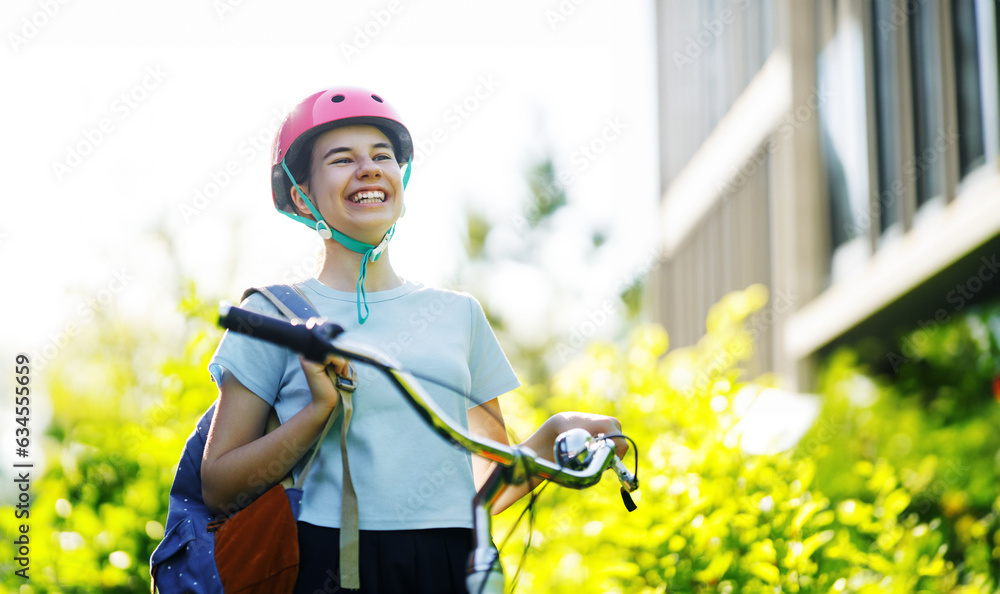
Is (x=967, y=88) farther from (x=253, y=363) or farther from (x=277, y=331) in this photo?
(x=277, y=331)

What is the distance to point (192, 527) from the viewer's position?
1939 millimetres

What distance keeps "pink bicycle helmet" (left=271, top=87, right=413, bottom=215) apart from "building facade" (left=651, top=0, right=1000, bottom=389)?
22.2 feet

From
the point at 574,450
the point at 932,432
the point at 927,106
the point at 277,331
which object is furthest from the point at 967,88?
the point at 277,331

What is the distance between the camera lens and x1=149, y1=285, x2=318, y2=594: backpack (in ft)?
6.15

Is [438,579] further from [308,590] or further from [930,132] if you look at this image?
[930,132]

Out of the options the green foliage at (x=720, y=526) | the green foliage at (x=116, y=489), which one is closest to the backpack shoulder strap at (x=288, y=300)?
the green foliage at (x=720, y=526)

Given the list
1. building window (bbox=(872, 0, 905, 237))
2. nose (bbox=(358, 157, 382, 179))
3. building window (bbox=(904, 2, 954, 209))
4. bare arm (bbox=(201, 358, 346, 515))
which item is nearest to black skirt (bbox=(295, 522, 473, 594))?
bare arm (bbox=(201, 358, 346, 515))

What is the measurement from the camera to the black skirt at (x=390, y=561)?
6.34 feet

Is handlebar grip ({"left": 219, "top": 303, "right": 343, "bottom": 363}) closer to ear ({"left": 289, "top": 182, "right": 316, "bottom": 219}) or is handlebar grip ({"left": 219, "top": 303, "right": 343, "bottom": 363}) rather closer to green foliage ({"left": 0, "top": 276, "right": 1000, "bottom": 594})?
ear ({"left": 289, "top": 182, "right": 316, "bottom": 219})

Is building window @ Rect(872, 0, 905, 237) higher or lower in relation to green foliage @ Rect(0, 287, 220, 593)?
higher

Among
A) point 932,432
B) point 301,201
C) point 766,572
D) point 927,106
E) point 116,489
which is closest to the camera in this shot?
point 301,201

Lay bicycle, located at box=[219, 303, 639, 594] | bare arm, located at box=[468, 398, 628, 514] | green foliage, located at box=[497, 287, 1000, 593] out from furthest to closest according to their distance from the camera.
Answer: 1. green foliage, located at box=[497, 287, 1000, 593]
2. bare arm, located at box=[468, 398, 628, 514]
3. bicycle, located at box=[219, 303, 639, 594]

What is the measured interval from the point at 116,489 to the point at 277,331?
316 centimetres

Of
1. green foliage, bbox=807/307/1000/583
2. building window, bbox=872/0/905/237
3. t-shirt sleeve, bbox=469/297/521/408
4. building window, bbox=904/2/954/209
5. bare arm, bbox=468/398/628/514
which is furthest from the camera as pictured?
building window, bbox=872/0/905/237
